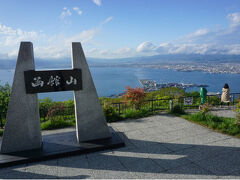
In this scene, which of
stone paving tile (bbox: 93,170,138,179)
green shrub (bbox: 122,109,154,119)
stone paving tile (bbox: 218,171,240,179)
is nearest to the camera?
stone paving tile (bbox: 218,171,240,179)

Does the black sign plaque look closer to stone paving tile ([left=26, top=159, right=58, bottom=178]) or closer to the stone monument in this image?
the stone monument

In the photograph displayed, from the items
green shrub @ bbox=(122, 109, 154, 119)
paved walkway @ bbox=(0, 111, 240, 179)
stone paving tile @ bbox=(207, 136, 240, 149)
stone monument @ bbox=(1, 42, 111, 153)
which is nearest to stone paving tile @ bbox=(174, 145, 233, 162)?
paved walkway @ bbox=(0, 111, 240, 179)

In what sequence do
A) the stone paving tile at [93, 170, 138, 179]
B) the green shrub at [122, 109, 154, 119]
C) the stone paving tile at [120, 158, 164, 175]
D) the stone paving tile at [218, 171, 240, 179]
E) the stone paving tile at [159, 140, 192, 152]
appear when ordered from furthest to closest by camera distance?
1. the green shrub at [122, 109, 154, 119]
2. the stone paving tile at [159, 140, 192, 152]
3. the stone paving tile at [120, 158, 164, 175]
4. the stone paving tile at [93, 170, 138, 179]
5. the stone paving tile at [218, 171, 240, 179]

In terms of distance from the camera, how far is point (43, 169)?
479cm

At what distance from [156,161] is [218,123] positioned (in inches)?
168

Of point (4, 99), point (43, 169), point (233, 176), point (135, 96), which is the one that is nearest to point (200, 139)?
point (233, 176)

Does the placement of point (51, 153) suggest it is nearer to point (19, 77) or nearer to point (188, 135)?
point (19, 77)

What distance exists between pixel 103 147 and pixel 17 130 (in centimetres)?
288

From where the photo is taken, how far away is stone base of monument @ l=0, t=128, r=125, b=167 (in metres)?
5.12

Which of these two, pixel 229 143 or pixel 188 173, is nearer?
pixel 188 173

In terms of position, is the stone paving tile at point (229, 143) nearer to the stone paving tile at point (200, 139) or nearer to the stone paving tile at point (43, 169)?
the stone paving tile at point (200, 139)

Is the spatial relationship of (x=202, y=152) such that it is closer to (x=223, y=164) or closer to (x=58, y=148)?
(x=223, y=164)

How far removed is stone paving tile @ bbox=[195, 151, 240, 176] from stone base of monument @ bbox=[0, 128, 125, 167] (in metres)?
2.69

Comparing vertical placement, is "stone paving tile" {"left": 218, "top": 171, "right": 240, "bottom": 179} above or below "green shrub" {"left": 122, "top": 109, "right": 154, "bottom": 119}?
below
